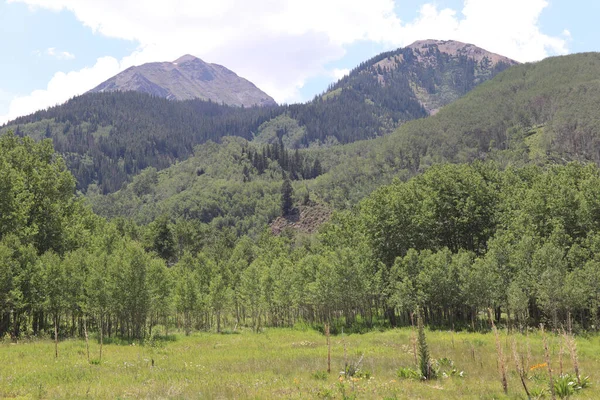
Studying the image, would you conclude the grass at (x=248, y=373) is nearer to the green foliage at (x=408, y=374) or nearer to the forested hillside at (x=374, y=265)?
the green foliage at (x=408, y=374)

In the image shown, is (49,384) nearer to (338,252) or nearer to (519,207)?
(338,252)

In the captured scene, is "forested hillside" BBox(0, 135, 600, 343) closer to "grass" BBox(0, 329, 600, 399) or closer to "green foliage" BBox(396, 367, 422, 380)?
"grass" BBox(0, 329, 600, 399)

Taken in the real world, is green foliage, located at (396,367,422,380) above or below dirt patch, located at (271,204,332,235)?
below

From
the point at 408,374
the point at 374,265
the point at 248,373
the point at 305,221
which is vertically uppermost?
the point at 305,221

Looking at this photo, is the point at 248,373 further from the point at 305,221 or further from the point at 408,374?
the point at 305,221

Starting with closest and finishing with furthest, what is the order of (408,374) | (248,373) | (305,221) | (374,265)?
(408,374) → (248,373) → (374,265) → (305,221)

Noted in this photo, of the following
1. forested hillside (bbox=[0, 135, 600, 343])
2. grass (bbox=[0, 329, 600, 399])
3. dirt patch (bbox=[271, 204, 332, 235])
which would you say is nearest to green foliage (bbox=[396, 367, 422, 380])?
grass (bbox=[0, 329, 600, 399])

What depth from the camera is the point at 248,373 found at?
85.1 ft

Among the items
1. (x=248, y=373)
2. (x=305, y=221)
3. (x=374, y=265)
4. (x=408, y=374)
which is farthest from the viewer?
(x=305, y=221)

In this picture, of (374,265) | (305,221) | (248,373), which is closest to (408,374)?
(248,373)

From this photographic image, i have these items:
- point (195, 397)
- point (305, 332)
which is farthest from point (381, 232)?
point (195, 397)

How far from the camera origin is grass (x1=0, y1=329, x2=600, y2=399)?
2034 cm

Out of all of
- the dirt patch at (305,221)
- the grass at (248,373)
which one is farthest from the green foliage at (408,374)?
the dirt patch at (305,221)

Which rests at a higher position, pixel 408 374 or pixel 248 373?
pixel 248 373
